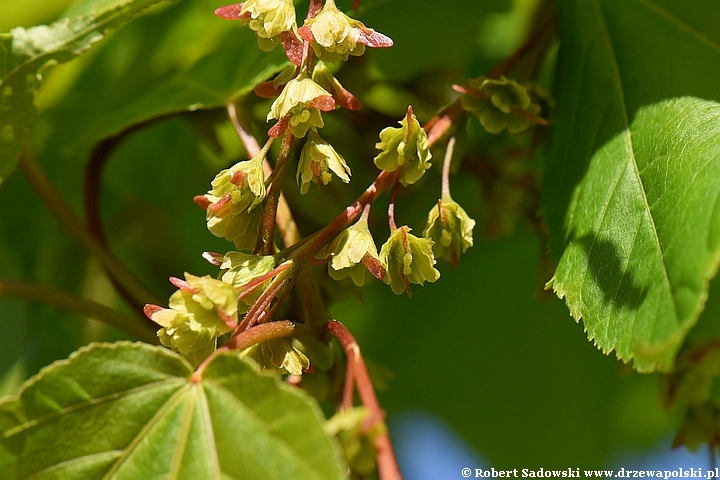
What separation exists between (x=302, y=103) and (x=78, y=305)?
580 mm

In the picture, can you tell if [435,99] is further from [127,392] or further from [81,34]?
[127,392]

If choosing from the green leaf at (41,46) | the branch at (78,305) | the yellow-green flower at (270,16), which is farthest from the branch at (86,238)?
the yellow-green flower at (270,16)

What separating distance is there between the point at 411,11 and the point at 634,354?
69 cm

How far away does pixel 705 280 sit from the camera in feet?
2.35

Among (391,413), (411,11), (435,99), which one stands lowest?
(391,413)

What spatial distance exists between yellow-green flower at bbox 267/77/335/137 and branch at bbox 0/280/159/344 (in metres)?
0.49

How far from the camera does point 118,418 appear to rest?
775 mm

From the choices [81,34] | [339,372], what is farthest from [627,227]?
[81,34]

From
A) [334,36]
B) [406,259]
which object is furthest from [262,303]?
[334,36]

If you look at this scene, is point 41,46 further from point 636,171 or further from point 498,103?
point 636,171

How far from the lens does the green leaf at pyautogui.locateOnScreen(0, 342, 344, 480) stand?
2.45 feet

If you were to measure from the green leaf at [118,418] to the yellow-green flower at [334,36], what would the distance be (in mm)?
323

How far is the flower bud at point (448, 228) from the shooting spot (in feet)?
2.95

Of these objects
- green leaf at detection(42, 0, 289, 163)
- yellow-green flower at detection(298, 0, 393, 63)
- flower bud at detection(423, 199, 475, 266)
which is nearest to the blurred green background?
green leaf at detection(42, 0, 289, 163)
